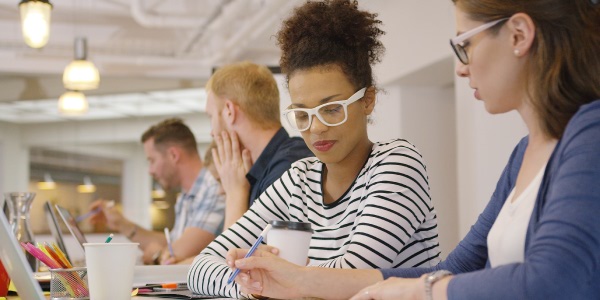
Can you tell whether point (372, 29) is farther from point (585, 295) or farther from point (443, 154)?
point (443, 154)

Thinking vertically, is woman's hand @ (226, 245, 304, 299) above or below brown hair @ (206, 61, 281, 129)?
below

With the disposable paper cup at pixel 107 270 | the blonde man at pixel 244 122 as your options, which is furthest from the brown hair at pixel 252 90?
the disposable paper cup at pixel 107 270

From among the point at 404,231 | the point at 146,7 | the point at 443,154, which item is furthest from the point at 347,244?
the point at 146,7

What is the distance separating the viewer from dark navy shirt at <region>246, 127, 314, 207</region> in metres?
2.88

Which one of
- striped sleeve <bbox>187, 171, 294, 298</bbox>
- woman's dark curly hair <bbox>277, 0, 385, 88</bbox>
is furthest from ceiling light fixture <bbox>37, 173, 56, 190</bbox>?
woman's dark curly hair <bbox>277, 0, 385, 88</bbox>

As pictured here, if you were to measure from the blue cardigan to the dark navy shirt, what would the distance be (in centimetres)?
165

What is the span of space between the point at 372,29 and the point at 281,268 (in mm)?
841

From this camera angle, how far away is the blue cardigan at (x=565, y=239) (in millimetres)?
1132

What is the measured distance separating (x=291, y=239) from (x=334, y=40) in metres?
0.67

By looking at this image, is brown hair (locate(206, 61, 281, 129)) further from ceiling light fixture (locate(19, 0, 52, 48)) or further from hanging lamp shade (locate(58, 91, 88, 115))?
hanging lamp shade (locate(58, 91, 88, 115))

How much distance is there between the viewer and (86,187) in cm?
1044

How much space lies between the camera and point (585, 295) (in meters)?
1.16

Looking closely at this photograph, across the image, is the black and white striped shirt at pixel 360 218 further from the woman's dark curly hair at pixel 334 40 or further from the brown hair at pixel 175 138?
the brown hair at pixel 175 138

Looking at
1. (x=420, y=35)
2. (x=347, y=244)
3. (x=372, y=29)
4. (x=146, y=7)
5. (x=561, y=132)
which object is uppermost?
(x=146, y=7)
